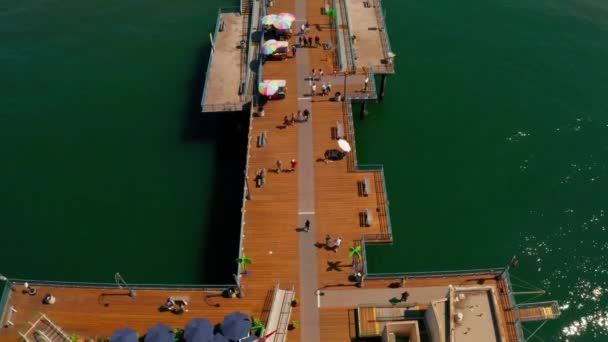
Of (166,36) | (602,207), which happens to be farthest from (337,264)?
(166,36)

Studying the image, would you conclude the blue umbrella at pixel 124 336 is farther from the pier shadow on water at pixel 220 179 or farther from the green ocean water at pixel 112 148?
the pier shadow on water at pixel 220 179

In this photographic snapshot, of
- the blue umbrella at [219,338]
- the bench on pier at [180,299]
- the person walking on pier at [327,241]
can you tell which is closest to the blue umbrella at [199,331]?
the blue umbrella at [219,338]

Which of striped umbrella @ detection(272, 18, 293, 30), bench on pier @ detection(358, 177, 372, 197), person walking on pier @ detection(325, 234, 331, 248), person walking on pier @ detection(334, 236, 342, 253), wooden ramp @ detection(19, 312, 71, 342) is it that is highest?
striped umbrella @ detection(272, 18, 293, 30)

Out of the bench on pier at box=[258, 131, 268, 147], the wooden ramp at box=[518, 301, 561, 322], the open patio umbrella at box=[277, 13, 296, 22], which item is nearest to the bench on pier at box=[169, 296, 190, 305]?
the bench on pier at box=[258, 131, 268, 147]

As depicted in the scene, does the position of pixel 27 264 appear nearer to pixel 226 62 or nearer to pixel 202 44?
pixel 226 62

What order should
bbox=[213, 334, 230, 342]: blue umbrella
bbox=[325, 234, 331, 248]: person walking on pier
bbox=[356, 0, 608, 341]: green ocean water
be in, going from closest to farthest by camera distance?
1. bbox=[213, 334, 230, 342]: blue umbrella
2. bbox=[325, 234, 331, 248]: person walking on pier
3. bbox=[356, 0, 608, 341]: green ocean water

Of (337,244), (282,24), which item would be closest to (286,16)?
(282,24)

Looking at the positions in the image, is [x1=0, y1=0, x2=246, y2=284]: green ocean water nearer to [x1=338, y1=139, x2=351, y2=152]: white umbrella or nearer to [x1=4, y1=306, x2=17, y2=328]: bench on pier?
[x1=4, y1=306, x2=17, y2=328]: bench on pier
